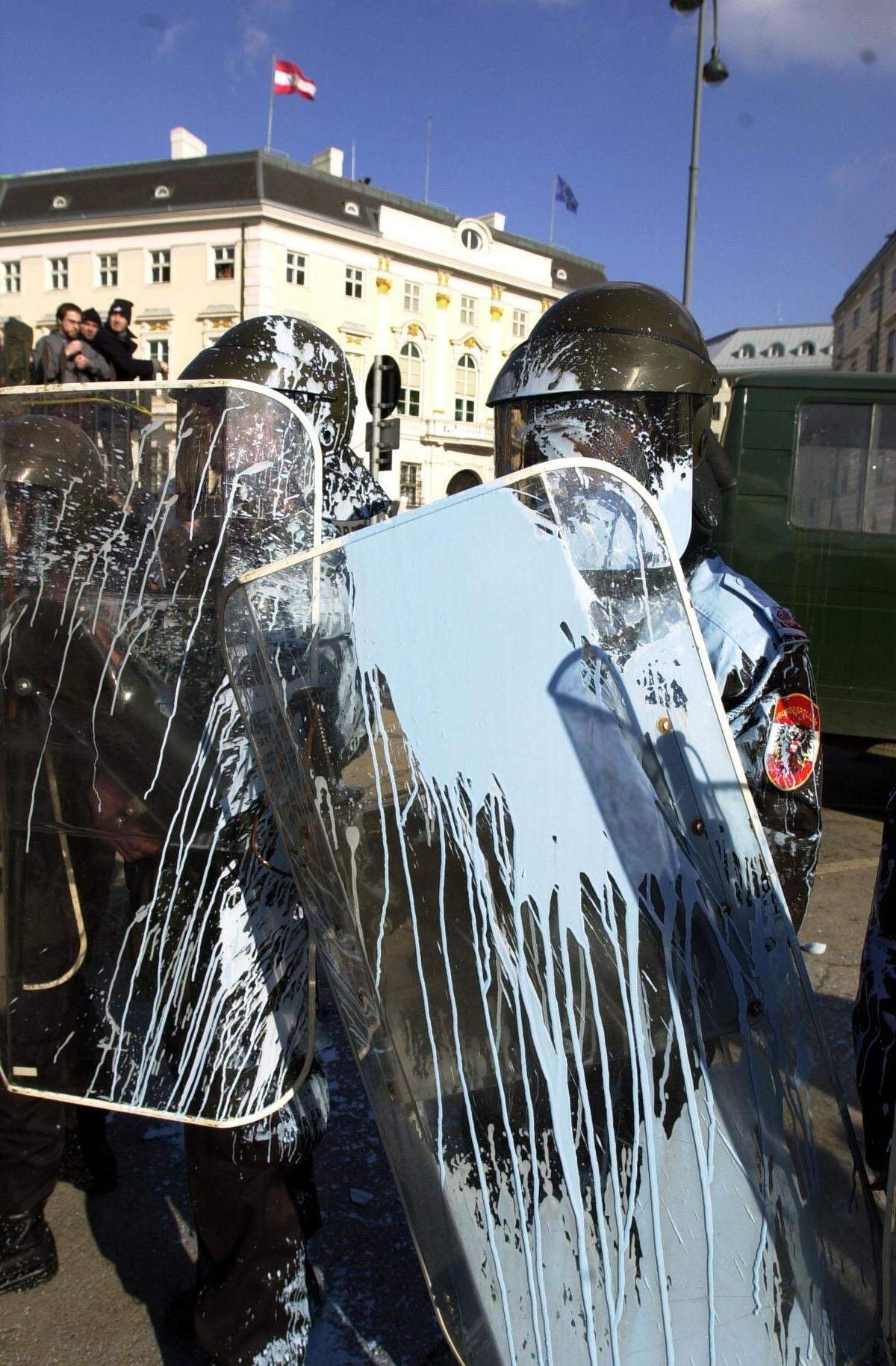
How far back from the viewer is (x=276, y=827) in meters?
1.57

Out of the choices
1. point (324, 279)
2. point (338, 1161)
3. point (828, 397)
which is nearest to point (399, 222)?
point (324, 279)

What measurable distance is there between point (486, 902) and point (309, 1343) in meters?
1.27

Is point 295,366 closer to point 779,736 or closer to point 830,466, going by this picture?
point 779,736

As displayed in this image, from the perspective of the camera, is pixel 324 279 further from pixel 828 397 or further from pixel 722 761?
pixel 722 761

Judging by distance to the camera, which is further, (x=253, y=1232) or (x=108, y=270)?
(x=108, y=270)

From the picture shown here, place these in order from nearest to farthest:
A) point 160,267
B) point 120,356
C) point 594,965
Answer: point 594,965, point 120,356, point 160,267

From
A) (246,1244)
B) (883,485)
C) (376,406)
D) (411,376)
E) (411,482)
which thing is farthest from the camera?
(411,376)

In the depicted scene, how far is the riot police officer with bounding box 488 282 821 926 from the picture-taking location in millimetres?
1468

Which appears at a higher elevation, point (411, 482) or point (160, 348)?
point (160, 348)

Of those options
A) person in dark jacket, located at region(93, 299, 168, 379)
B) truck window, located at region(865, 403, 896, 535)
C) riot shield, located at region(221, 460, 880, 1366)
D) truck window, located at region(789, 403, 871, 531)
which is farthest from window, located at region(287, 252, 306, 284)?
riot shield, located at region(221, 460, 880, 1366)

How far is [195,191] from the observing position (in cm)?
3331

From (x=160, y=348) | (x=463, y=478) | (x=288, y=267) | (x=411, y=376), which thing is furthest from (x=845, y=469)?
(x=160, y=348)

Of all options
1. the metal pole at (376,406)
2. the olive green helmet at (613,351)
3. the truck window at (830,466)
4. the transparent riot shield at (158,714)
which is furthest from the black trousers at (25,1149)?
the metal pole at (376,406)

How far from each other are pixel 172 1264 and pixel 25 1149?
1.24 ft
